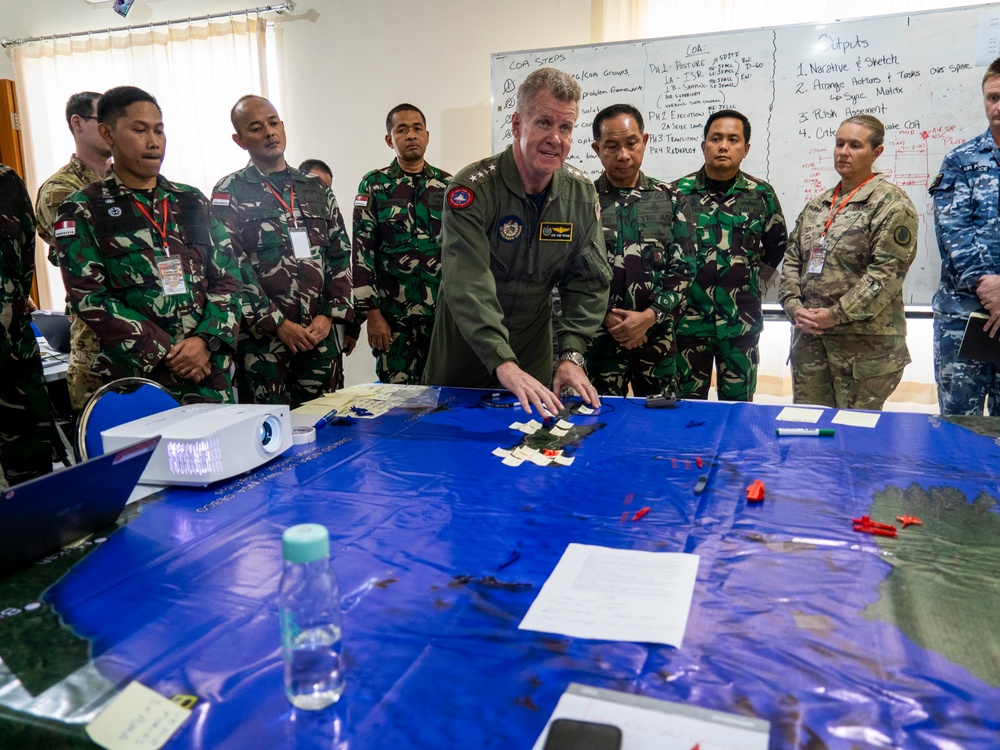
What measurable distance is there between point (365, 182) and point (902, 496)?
267 cm

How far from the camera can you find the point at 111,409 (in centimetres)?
170

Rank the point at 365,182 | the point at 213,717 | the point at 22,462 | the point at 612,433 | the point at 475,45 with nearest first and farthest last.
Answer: the point at 213,717 < the point at 612,433 < the point at 22,462 < the point at 365,182 < the point at 475,45

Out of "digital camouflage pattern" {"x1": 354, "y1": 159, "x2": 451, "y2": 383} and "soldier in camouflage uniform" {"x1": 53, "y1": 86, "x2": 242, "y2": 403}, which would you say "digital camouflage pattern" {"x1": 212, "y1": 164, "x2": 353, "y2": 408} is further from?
"digital camouflage pattern" {"x1": 354, "y1": 159, "x2": 451, "y2": 383}

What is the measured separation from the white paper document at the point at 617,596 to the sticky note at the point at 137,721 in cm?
41

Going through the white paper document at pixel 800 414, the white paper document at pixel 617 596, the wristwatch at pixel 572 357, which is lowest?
the white paper document at pixel 617 596

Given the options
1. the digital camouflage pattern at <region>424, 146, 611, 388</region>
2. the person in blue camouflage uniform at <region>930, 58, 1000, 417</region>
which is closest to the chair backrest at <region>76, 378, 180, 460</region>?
the digital camouflage pattern at <region>424, 146, 611, 388</region>

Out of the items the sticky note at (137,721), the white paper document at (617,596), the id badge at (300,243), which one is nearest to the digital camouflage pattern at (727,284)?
the id badge at (300,243)

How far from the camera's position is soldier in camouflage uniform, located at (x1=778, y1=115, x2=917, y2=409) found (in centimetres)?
281

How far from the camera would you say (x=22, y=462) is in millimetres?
2643

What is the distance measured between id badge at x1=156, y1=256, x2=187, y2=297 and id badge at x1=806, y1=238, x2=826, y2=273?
243cm

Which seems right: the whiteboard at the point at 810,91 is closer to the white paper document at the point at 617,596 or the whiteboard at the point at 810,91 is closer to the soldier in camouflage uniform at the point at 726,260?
the soldier in camouflage uniform at the point at 726,260

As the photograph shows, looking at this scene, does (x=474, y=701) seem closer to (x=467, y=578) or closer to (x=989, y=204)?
(x=467, y=578)

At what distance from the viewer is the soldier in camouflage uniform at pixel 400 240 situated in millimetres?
3285

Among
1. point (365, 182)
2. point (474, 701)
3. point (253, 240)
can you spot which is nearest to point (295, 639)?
point (474, 701)
